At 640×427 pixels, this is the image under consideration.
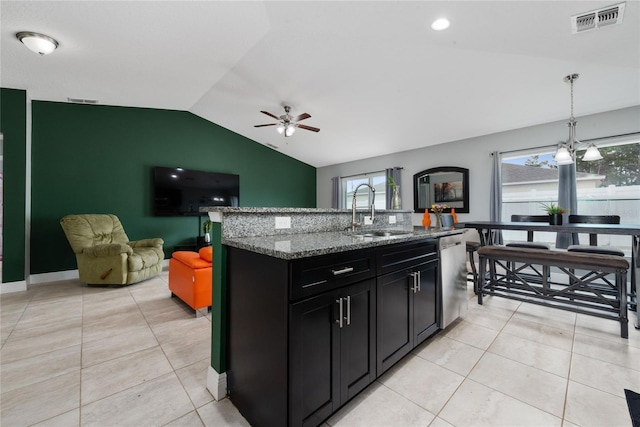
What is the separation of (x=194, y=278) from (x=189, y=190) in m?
3.20

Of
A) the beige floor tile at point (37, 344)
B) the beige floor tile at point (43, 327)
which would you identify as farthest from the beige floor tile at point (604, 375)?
the beige floor tile at point (43, 327)

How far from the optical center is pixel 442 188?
534cm

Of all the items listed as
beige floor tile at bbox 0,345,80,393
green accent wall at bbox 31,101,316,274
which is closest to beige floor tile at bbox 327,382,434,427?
beige floor tile at bbox 0,345,80,393

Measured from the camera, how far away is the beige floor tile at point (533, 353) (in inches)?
71.9

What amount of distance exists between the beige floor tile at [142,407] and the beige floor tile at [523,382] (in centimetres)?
181

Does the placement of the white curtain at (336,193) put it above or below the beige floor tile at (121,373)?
above

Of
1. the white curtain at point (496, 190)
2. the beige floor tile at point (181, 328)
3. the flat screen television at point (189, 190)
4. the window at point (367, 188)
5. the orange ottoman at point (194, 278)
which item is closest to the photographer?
the beige floor tile at point (181, 328)

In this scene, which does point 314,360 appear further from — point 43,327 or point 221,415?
point 43,327

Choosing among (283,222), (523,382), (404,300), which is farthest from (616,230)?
(283,222)

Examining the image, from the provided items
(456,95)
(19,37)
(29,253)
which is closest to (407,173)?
(456,95)

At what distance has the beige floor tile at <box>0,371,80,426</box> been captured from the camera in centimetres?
136

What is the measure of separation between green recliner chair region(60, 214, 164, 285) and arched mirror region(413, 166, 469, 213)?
5.09 meters

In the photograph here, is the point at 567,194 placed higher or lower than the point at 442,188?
lower

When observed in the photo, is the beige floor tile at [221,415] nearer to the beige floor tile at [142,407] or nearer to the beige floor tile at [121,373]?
the beige floor tile at [142,407]
